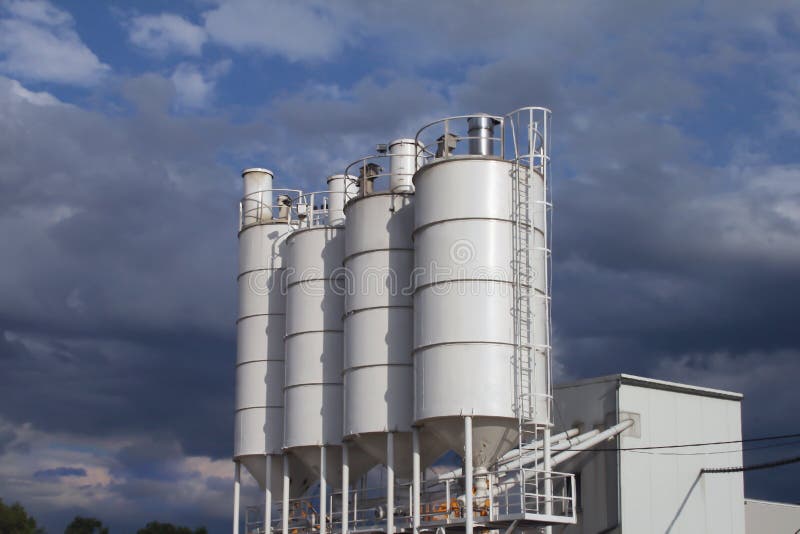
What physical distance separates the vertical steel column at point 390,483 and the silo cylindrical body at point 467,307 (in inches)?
65.0

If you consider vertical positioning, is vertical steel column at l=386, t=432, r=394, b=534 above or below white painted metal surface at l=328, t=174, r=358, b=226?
below

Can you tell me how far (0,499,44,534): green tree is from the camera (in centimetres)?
6369

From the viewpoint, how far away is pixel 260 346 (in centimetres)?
3972

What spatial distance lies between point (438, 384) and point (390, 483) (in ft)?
12.5

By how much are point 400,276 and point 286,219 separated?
31.1 ft

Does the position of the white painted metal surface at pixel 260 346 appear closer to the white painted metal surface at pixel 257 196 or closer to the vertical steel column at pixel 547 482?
the white painted metal surface at pixel 257 196

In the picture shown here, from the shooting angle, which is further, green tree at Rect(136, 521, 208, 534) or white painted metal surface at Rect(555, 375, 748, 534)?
green tree at Rect(136, 521, 208, 534)

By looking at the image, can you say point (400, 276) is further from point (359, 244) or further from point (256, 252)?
point (256, 252)

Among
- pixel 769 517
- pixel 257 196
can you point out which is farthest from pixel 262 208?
pixel 769 517

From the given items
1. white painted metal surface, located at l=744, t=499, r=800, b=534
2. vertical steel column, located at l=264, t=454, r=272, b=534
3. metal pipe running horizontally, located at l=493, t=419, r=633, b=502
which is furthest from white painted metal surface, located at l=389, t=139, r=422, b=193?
white painted metal surface, located at l=744, t=499, r=800, b=534

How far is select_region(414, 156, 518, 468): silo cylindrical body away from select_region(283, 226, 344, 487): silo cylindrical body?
5.54 metres

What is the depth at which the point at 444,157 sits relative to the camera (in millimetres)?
31844

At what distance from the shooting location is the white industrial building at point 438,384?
97.8 ft

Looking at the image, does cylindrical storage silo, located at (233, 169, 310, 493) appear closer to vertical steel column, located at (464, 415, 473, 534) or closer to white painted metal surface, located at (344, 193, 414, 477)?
white painted metal surface, located at (344, 193, 414, 477)
